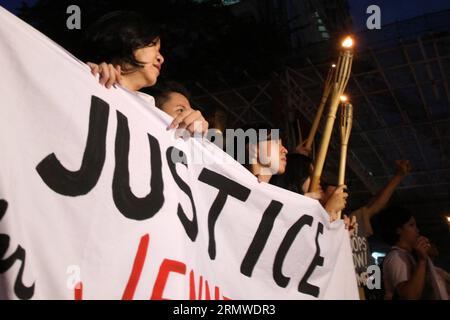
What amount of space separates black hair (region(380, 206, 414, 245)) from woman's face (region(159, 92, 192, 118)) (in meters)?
2.08

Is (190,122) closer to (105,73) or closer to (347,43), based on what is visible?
(105,73)

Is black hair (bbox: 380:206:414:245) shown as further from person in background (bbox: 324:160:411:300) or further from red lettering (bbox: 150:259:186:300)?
red lettering (bbox: 150:259:186:300)

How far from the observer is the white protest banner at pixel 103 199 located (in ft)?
3.17

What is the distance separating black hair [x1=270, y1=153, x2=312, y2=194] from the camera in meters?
2.53

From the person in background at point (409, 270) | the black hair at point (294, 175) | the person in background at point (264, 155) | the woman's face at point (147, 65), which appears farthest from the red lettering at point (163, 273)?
the person in background at point (409, 270)

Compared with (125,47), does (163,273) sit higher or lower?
lower

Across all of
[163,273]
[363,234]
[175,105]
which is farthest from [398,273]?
[163,273]

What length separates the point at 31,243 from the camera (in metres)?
0.95

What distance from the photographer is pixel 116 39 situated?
1.75 metres

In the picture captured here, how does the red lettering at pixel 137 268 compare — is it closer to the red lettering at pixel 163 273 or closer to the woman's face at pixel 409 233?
the red lettering at pixel 163 273

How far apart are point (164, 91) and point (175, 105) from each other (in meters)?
0.19

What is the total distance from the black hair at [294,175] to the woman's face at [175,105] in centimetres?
85

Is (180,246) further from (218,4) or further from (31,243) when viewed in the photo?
(218,4)
